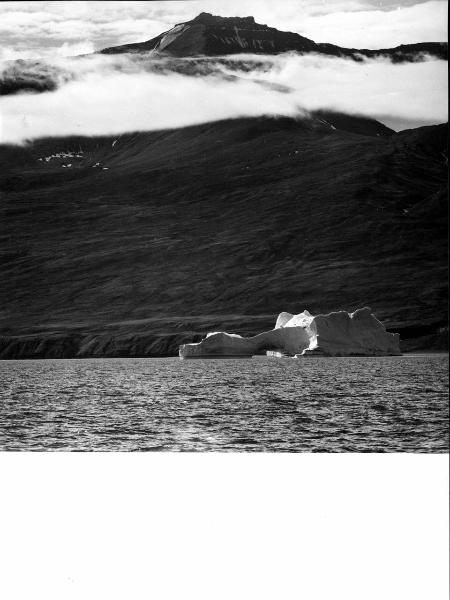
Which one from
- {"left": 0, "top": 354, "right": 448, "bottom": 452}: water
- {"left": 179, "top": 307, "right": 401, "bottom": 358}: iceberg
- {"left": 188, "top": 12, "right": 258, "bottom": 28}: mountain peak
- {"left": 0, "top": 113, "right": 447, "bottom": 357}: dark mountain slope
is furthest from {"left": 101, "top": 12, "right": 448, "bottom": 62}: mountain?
{"left": 179, "top": 307, "right": 401, "bottom": 358}: iceberg

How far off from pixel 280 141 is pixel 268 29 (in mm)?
3934

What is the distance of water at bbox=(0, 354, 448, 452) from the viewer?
36.6 feet

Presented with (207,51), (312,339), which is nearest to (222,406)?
(207,51)

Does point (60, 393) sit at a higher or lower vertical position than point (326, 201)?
lower

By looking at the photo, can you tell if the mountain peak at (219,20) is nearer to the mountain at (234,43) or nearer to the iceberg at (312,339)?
the mountain at (234,43)

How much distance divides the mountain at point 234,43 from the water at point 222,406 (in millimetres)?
3983

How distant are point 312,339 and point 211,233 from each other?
252 cm

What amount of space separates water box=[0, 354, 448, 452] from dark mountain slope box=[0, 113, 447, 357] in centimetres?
58

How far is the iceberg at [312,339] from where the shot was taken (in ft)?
51.9

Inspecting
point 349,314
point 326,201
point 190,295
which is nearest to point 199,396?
point 190,295

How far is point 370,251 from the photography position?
52.3ft

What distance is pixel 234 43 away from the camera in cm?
1235

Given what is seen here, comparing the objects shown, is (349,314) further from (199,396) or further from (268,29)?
(268,29)
